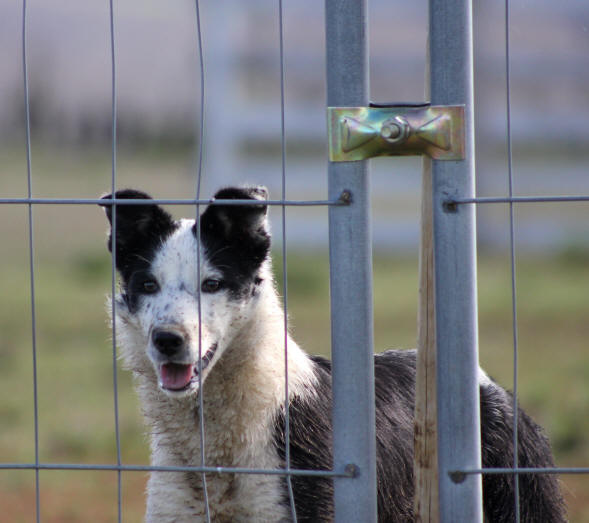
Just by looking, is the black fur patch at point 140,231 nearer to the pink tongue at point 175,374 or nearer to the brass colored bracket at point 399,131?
the pink tongue at point 175,374

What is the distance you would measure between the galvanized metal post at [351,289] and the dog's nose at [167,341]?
0.84 m

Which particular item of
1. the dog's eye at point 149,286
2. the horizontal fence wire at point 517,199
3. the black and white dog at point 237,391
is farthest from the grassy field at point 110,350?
the horizontal fence wire at point 517,199

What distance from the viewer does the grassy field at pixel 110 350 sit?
5.61 m

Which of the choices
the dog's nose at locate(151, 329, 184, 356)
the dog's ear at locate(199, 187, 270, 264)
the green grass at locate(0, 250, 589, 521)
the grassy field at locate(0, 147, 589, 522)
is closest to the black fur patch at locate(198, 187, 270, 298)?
the dog's ear at locate(199, 187, 270, 264)

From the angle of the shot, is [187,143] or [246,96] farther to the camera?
[187,143]

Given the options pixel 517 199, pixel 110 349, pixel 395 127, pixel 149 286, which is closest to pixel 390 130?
pixel 395 127

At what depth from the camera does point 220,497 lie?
320 cm

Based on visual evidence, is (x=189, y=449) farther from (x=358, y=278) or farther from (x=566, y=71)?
(x=566, y=71)

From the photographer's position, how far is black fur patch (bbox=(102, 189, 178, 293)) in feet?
11.6

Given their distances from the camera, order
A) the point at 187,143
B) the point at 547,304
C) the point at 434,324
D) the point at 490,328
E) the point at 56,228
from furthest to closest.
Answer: the point at 187,143
the point at 56,228
the point at 547,304
the point at 490,328
the point at 434,324

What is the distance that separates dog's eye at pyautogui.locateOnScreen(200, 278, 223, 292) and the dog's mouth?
0.27m

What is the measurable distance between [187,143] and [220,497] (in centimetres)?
2514

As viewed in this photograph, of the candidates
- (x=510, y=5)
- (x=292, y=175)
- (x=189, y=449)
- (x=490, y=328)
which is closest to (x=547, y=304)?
(x=490, y=328)

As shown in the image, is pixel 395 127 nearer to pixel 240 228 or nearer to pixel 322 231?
pixel 240 228
